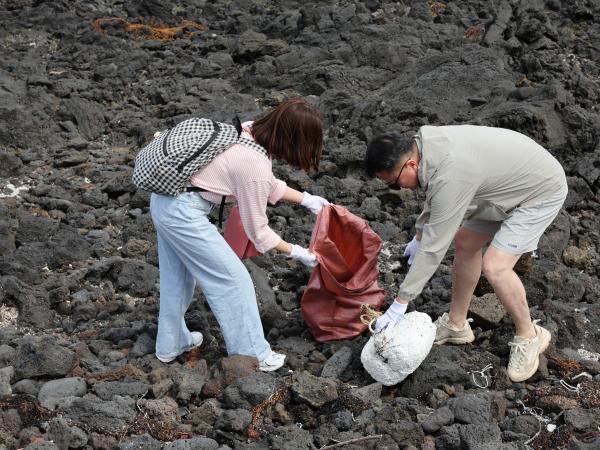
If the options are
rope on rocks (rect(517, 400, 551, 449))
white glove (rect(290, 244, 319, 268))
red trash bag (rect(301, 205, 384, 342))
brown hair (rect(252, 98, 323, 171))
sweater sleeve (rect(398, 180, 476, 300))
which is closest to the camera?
sweater sleeve (rect(398, 180, 476, 300))

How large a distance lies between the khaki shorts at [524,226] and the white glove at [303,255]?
1010 millimetres

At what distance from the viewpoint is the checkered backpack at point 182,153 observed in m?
4.21

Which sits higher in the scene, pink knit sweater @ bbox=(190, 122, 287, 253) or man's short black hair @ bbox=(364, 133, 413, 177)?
man's short black hair @ bbox=(364, 133, 413, 177)

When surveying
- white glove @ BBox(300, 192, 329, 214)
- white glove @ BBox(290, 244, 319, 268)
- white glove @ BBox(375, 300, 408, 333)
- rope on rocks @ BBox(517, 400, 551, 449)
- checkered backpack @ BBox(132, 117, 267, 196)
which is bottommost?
rope on rocks @ BBox(517, 400, 551, 449)

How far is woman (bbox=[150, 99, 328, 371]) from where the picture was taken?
4188 millimetres

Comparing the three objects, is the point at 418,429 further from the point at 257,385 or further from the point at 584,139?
the point at 584,139

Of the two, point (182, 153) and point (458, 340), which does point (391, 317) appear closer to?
point (458, 340)

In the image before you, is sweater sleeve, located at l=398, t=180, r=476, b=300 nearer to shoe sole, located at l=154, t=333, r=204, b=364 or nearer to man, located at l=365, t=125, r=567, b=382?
man, located at l=365, t=125, r=567, b=382

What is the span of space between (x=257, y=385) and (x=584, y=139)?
16.5 ft

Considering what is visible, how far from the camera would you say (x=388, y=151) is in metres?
4.03

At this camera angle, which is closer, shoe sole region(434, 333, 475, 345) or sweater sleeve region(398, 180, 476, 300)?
sweater sleeve region(398, 180, 476, 300)

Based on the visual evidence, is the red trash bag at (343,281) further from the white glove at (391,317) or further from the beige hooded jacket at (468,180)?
the beige hooded jacket at (468,180)

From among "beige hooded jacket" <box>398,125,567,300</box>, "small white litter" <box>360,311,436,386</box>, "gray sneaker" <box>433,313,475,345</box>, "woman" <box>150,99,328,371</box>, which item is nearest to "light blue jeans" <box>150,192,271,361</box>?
"woman" <box>150,99,328,371</box>

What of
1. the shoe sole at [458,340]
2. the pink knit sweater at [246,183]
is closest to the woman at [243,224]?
the pink knit sweater at [246,183]
